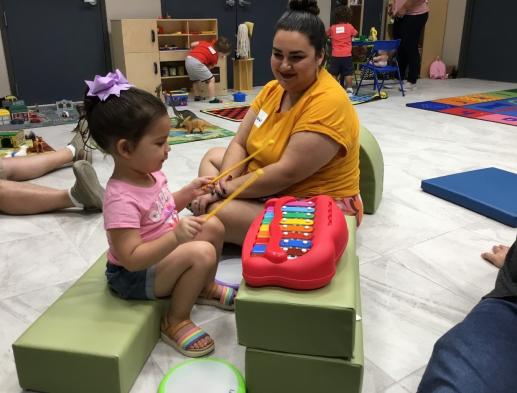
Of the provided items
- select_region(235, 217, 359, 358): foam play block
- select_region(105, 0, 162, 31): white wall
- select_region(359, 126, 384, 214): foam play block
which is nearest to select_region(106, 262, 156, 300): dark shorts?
select_region(235, 217, 359, 358): foam play block

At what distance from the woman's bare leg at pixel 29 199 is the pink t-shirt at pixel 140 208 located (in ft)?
3.34

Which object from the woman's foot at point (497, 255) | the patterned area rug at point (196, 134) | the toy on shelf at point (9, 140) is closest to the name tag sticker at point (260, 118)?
the woman's foot at point (497, 255)

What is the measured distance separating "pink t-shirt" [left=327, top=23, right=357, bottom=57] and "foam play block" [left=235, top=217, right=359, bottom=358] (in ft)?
15.6

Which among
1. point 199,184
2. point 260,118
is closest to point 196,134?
point 260,118

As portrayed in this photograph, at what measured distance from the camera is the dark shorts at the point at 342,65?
548cm

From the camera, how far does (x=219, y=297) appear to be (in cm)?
145

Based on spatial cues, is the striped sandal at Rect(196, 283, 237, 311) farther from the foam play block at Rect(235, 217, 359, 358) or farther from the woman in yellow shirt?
the foam play block at Rect(235, 217, 359, 358)

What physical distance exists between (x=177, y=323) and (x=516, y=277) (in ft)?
2.80

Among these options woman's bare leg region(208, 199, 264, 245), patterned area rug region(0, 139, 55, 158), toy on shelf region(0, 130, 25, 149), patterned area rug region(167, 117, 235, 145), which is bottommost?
patterned area rug region(167, 117, 235, 145)

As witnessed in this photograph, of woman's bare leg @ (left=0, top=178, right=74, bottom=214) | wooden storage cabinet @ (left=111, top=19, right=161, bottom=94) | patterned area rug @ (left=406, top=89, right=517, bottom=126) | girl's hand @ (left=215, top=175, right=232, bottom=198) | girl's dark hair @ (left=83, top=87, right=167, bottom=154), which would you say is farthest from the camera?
wooden storage cabinet @ (left=111, top=19, right=161, bottom=94)

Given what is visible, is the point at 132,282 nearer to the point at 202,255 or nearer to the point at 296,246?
the point at 202,255

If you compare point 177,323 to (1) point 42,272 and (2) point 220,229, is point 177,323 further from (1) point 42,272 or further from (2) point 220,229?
(1) point 42,272

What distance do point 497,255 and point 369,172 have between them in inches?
23.4

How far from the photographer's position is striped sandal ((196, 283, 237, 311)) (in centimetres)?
144
